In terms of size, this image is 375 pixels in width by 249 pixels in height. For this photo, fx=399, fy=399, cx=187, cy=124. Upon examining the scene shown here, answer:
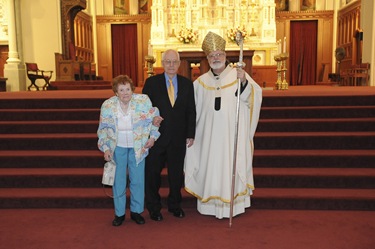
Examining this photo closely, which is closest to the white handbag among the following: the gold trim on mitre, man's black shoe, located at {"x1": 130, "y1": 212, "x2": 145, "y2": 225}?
man's black shoe, located at {"x1": 130, "y1": 212, "x2": 145, "y2": 225}

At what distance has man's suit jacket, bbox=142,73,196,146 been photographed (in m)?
3.96

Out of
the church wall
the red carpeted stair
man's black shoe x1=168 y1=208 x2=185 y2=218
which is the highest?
the church wall

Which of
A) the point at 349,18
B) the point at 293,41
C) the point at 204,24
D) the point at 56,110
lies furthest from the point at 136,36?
the point at 56,110

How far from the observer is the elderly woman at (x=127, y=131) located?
3.75 meters

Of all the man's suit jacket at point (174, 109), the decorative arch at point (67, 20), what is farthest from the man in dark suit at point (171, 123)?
the decorative arch at point (67, 20)

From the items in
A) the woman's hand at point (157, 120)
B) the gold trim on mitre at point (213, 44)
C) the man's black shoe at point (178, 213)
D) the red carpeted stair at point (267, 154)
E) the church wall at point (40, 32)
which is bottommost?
the man's black shoe at point (178, 213)

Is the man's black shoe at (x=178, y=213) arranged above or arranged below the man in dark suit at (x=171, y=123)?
below

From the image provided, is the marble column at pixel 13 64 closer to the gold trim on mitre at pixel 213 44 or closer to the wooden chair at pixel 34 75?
the wooden chair at pixel 34 75

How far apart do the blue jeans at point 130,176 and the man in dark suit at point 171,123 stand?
125 millimetres

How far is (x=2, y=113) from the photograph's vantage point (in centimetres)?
660

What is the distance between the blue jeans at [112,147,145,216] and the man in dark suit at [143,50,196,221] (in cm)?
13

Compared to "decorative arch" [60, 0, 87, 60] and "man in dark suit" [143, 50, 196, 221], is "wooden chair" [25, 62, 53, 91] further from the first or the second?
"man in dark suit" [143, 50, 196, 221]

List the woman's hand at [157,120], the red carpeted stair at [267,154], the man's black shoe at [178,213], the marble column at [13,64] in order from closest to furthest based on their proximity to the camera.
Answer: the woman's hand at [157,120], the man's black shoe at [178,213], the red carpeted stair at [267,154], the marble column at [13,64]

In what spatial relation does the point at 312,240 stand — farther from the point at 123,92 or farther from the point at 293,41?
the point at 293,41
